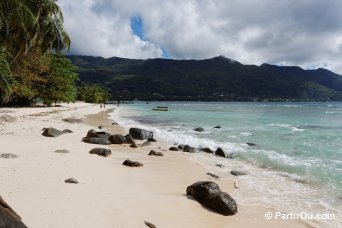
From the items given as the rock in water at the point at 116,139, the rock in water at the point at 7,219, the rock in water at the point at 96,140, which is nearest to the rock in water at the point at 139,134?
the rock in water at the point at 116,139

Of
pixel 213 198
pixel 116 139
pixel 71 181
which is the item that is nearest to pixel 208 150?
pixel 116 139

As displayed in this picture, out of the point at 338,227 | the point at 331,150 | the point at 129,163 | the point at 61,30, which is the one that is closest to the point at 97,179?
the point at 129,163

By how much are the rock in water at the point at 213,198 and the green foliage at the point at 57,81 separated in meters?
53.7

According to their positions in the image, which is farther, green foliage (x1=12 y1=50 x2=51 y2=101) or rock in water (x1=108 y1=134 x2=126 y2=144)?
green foliage (x1=12 y1=50 x2=51 y2=101)

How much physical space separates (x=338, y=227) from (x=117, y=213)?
5.09 meters

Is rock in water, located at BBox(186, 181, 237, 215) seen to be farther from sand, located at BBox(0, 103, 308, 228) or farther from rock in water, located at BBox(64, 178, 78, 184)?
rock in water, located at BBox(64, 178, 78, 184)

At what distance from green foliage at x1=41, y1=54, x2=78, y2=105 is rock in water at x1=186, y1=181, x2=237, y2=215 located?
53.7 m

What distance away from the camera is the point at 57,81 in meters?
57.2

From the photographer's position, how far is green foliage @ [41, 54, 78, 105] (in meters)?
57.1

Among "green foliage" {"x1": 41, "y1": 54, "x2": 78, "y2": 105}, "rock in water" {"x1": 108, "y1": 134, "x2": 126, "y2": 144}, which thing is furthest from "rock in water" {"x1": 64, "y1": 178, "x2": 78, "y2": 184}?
"green foliage" {"x1": 41, "y1": 54, "x2": 78, "y2": 105}

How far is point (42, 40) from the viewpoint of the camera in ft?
97.5

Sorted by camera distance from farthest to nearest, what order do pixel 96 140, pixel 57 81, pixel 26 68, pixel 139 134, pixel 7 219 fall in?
pixel 57 81 < pixel 26 68 < pixel 139 134 < pixel 96 140 < pixel 7 219

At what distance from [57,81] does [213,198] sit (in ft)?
179

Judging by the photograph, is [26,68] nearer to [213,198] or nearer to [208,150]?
[208,150]
